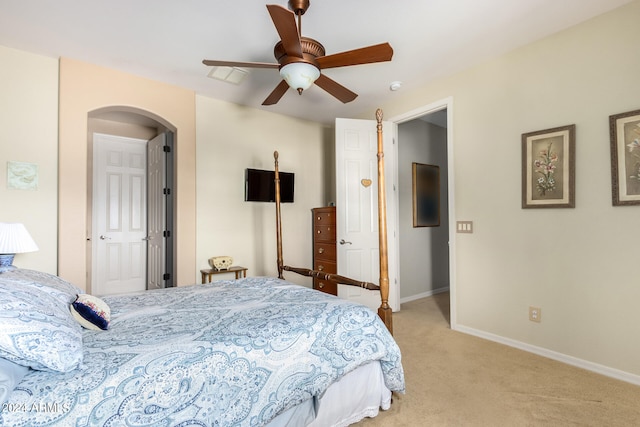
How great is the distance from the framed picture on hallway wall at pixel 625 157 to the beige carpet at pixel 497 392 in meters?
1.27

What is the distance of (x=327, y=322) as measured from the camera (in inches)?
60.3

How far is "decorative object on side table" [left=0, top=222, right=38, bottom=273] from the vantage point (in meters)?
2.21

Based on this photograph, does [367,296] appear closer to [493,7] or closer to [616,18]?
[493,7]

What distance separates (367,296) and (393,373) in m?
2.03

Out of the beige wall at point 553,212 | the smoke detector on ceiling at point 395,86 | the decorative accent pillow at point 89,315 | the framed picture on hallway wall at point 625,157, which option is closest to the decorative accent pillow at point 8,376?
the decorative accent pillow at point 89,315

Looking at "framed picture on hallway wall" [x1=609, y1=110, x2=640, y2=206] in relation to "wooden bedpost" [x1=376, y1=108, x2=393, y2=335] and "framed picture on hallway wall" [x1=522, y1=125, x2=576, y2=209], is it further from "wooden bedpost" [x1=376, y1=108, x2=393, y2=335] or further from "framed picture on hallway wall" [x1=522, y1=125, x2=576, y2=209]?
"wooden bedpost" [x1=376, y1=108, x2=393, y2=335]

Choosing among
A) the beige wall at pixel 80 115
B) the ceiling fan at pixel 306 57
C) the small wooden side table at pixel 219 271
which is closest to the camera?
the ceiling fan at pixel 306 57

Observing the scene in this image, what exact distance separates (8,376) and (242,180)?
10.5ft

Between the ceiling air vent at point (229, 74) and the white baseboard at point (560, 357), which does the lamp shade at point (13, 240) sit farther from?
the white baseboard at point (560, 357)

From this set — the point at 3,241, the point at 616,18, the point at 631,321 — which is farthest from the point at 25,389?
the point at 616,18

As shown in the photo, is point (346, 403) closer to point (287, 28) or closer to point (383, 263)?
point (383, 263)

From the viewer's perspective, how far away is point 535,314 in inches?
102

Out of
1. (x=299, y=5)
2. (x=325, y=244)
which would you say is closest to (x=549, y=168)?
(x=299, y=5)

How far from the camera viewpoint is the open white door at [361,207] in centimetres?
371
